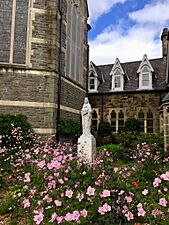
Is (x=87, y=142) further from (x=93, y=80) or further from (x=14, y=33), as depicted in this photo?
(x=93, y=80)

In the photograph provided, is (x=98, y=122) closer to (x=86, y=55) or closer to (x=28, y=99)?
(x=86, y=55)

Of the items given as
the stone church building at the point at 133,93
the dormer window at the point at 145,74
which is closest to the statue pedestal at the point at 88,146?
the stone church building at the point at 133,93

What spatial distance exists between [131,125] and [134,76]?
17.3 feet

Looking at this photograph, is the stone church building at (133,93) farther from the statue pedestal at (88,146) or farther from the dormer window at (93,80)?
the statue pedestal at (88,146)

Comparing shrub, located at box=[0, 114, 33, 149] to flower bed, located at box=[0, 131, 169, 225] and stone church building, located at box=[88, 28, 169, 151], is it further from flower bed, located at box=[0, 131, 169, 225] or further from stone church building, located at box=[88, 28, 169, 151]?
stone church building, located at box=[88, 28, 169, 151]

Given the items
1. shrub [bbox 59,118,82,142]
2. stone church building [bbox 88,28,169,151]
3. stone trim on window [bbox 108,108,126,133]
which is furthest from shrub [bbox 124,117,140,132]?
shrub [bbox 59,118,82,142]

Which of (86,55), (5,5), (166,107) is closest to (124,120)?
(86,55)

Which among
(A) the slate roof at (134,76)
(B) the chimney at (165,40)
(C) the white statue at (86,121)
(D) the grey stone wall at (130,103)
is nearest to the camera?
(C) the white statue at (86,121)

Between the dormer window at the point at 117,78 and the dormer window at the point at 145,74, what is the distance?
60.8 inches

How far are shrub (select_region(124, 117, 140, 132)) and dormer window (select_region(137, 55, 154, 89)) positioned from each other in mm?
3063

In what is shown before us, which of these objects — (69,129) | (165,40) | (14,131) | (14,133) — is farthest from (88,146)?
(165,40)

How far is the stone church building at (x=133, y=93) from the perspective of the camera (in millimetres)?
18797

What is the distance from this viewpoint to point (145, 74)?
19828 mm

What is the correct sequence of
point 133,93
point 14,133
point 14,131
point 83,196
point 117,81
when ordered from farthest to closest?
point 117,81 < point 133,93 < point 14,133 < point 14,131 < point 83,196
